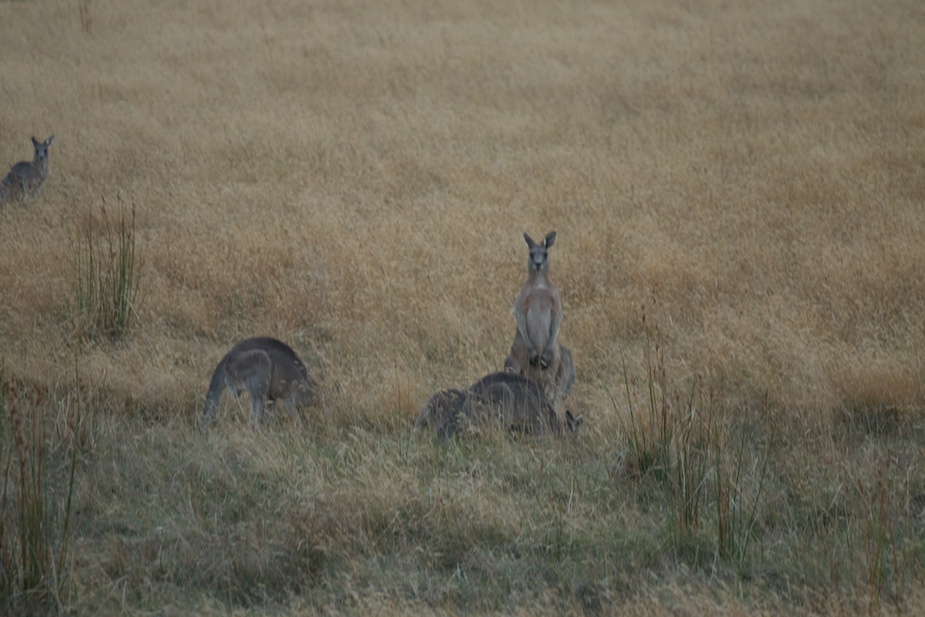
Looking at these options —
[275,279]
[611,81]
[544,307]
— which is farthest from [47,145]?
[611,81]

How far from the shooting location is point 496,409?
5.81 m

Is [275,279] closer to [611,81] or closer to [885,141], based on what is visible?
[885,141]

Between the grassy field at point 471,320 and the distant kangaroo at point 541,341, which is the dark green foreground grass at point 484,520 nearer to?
the grassy field at point 471,320

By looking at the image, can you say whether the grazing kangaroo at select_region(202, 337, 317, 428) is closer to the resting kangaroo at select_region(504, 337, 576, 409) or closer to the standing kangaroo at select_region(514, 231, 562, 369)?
the resting kangaroo at select_region(504, 337, 576, 409)

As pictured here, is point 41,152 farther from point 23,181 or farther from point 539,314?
point 539,314

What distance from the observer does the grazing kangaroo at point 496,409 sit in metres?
5.75

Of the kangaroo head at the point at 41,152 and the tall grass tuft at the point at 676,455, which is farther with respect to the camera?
the kangaroo head at the point at 41,152

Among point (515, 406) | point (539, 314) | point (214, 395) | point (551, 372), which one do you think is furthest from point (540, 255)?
point (214, 395)

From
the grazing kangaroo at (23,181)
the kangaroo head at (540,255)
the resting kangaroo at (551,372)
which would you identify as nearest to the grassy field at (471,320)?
the resting kangaroo at (551,372)

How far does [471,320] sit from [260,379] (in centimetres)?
223

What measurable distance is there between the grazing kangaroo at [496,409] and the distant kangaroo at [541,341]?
2.09ft

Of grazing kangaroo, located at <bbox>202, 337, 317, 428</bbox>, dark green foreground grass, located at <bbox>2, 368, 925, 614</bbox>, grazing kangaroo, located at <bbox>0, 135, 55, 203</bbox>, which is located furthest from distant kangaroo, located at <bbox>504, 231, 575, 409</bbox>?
grazing kangaroo, located at <bbox>0, 135, 55, 203</bbox>

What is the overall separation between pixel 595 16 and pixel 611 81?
16.3ft

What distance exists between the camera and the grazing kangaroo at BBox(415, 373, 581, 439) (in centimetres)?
575
